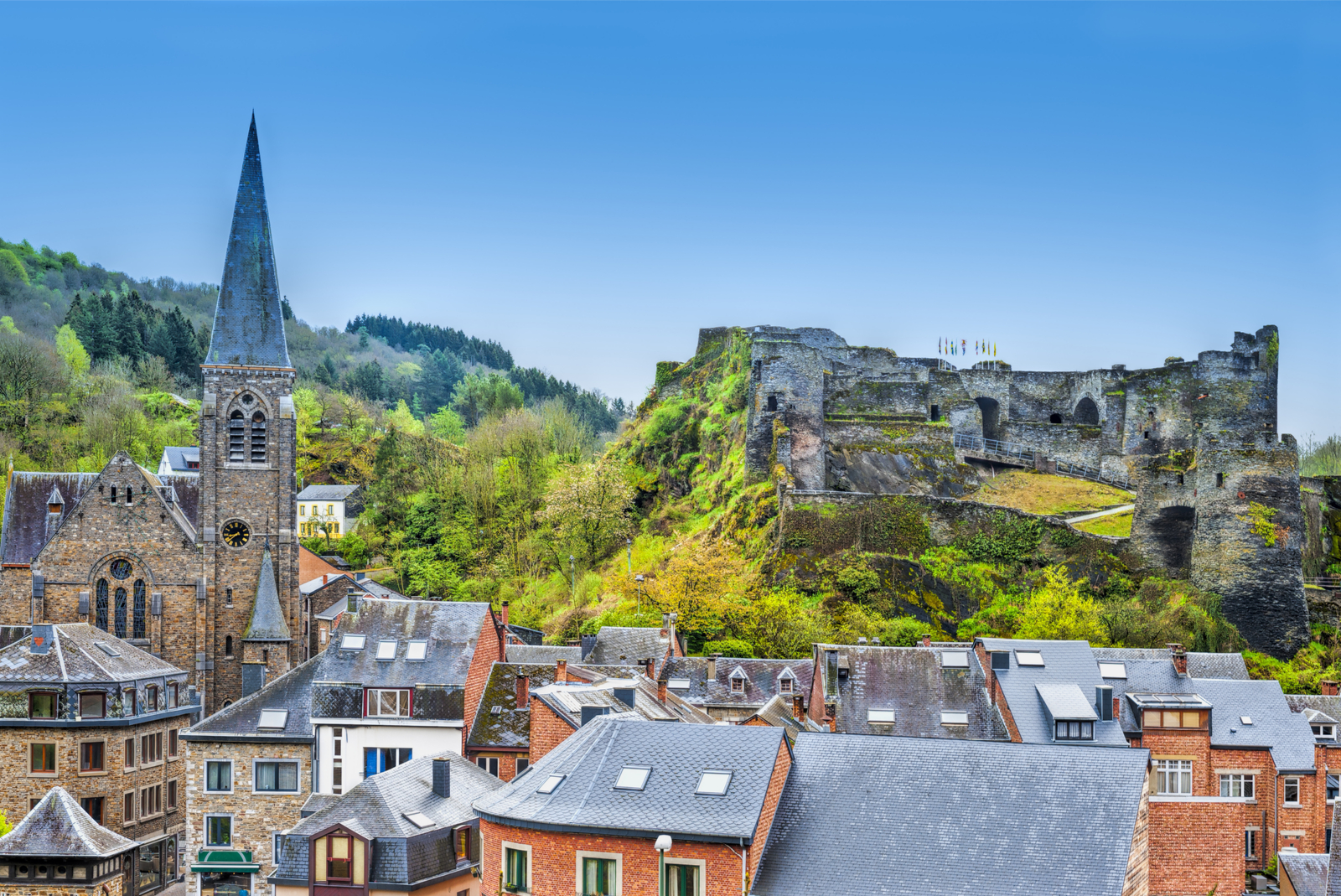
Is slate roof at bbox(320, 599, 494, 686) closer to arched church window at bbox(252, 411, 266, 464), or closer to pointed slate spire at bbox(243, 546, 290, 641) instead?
pointed slate spire at bbox(243, 546, 290, 641)

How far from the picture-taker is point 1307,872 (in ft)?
95.7

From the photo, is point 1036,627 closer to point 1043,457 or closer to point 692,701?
point 692,701

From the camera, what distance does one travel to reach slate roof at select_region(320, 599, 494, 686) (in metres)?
39.4

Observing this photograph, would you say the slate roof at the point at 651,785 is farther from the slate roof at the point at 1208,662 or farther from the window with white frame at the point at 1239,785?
the slate roof at the point at 1208,662

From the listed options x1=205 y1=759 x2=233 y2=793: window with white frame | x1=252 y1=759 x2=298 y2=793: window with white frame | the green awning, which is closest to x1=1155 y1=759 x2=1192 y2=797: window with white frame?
x1=252 y1=759 x2=298 y2=793: window with white frame

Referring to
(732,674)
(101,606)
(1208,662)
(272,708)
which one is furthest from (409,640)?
(1208,662)

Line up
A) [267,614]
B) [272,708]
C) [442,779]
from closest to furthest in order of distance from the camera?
1. [442,779]
2. [272,708]
3. [267,614]

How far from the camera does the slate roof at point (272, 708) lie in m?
39.0

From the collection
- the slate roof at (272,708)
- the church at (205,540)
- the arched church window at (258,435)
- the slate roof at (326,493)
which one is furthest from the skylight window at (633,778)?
the slate roof at (326,493)

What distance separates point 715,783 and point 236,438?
35449mm

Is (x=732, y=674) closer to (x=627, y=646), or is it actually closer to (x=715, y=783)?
(x=627, y=646)

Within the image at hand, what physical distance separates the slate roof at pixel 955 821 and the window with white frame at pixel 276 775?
19.5m

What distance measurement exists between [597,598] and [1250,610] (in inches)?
985

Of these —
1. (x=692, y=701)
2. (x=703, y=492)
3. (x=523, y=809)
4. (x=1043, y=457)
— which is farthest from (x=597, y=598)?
(x=523, y=809)
